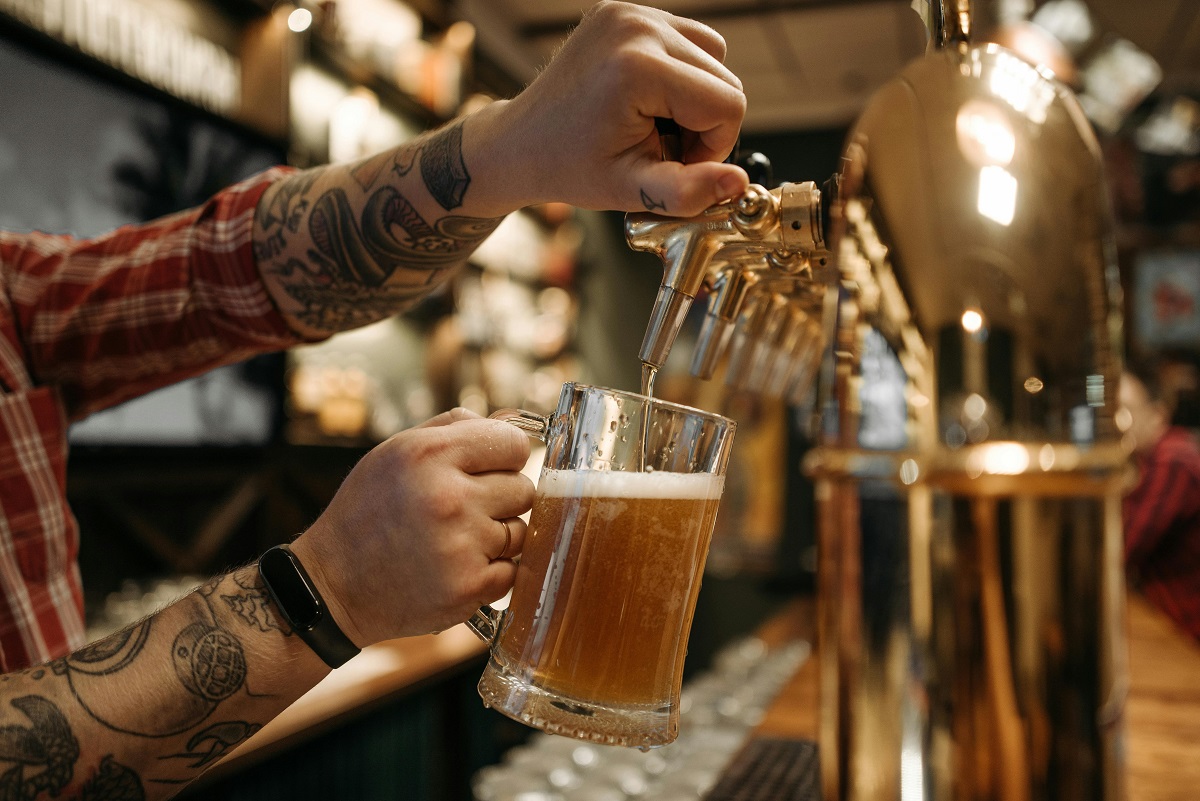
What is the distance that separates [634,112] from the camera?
0.67 meters

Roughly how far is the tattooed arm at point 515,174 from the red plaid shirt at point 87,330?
0.06 meters

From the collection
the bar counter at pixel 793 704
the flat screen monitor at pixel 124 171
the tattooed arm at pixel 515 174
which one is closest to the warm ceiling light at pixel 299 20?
the flat screen monitor at pixel 124 171

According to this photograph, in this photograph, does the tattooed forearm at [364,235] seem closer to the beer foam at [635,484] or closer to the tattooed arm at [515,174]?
the tattooed arm at [515,174]

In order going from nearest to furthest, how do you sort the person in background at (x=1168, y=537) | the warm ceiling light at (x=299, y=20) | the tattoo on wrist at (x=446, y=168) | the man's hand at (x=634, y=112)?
the man's hand at (x=634, y=112) → the tattoo on wrist at (x=446, y=168) → the person in background at (x=1168, y=537) → the warm ceiling light at (x=299, y=20)

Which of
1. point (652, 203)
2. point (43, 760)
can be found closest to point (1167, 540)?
point (652, 203)

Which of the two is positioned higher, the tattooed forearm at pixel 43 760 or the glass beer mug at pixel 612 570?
the glass beer mug at pixel 612 570

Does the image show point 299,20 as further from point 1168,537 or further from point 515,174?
point 1168,537

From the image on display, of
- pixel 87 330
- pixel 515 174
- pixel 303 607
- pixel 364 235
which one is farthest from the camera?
pixel 87 330

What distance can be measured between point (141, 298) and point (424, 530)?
0.70 meters

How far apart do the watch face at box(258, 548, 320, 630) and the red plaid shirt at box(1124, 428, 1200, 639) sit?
8.12 feet

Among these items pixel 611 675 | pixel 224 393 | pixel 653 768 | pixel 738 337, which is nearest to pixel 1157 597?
pixel 653 768

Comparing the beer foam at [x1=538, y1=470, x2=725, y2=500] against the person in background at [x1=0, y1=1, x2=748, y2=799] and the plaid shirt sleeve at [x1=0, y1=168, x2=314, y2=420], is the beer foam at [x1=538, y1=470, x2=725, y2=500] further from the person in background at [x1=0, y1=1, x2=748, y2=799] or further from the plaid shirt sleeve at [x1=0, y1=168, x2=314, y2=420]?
the plaid shirt sleeve at [x1=0, y1=168, x2=314, y2=420]

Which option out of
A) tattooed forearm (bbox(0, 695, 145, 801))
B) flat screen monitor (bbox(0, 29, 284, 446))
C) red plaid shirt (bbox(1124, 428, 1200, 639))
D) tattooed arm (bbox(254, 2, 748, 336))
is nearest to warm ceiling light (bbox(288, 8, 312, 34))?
flat screen monitor (bbox(0, 29, 284, 446))

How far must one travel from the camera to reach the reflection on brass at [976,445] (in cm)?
54
